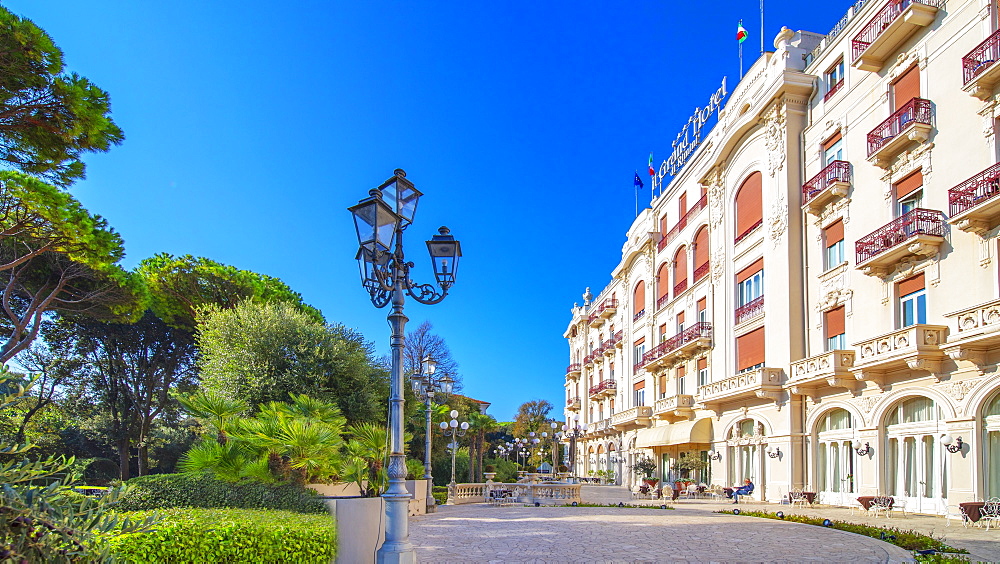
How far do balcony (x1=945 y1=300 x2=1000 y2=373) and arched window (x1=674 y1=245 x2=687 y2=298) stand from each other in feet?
62.2

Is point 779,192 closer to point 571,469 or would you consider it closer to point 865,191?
point 865,191

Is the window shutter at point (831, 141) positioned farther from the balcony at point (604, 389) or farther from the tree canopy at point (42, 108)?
the balcony at point (604, 389)

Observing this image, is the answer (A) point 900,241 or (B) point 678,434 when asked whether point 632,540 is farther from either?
(B) point 678,434

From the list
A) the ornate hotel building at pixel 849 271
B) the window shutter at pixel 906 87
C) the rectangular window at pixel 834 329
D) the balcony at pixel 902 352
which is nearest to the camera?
the ornate hotel building at pixel 849 271

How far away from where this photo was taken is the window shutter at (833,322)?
2275 centimetres

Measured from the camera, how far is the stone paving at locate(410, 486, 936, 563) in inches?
447

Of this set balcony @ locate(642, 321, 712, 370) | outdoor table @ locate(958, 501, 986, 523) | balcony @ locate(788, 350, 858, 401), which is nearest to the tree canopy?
balcony @ locate(788, 350, 858, 401)

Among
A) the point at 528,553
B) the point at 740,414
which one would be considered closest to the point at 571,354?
the point at 740,414

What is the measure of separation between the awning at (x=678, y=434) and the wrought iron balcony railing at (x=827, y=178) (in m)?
11.5

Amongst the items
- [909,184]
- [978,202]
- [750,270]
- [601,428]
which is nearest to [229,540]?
[978,202]

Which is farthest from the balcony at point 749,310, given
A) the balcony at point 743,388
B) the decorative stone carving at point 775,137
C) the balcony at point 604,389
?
the balcony at point 604,389

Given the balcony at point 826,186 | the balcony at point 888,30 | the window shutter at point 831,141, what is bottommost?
the balcony at point 826,186

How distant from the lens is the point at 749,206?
2859 centimetres

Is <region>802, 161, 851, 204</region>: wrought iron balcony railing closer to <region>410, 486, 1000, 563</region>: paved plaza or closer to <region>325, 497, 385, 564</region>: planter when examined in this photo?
<region>410, 486, 1000, 563</region>: paved plaza
